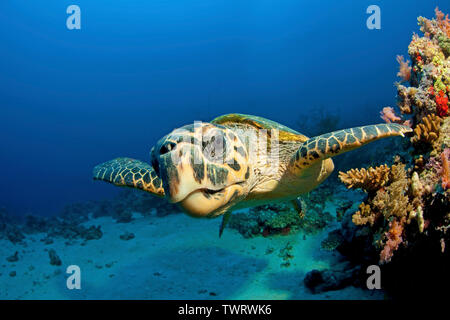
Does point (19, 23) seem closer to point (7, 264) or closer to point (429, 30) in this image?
point (7, 264)

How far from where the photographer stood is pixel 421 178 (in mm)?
2891

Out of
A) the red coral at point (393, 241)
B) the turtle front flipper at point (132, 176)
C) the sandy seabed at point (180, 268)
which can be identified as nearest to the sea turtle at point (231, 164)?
the turtle front flipper at point (132, 176)

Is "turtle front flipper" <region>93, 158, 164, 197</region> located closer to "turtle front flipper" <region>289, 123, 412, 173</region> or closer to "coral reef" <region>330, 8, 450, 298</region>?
"turtle front flipper" <region>289, 123, 412, 173</region>

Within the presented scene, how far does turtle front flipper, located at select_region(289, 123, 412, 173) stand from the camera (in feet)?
8.79

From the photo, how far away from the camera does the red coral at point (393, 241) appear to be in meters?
2.72

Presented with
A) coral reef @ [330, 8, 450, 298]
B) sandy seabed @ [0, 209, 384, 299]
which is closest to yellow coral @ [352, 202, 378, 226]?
coral reef @ [330, 8, 450, 298]

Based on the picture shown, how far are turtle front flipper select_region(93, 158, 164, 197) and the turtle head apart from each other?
1645mm

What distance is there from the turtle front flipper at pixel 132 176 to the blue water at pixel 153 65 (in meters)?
81.3

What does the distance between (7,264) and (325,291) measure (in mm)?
9104

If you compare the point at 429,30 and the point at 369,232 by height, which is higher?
the point at 429,30

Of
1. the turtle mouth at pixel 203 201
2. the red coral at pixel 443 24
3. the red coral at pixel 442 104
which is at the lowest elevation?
the turtle mouth at pixel 203 201

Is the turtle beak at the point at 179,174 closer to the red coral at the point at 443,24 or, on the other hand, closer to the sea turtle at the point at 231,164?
the sea turtle at the point at 231,164

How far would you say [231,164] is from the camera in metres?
2.47
